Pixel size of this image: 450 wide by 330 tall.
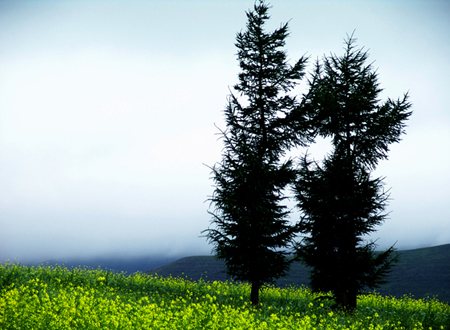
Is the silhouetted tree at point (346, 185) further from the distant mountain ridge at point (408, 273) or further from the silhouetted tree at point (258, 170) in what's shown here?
the distant mountain ridge at point (408, 273)

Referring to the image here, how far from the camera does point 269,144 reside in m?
13.1

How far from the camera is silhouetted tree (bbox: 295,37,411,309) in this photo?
1241cm

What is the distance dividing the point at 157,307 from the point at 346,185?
8930 millimetres

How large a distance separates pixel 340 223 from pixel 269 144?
14.3 ft

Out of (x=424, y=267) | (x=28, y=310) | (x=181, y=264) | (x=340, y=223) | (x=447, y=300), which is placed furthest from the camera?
(x=181, y=264)

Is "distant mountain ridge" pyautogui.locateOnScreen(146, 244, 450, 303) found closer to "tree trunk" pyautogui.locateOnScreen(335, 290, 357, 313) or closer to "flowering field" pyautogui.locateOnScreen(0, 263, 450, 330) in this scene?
"flowering field" pyautogui.locateOnScreen(0, 263, 450, 330)

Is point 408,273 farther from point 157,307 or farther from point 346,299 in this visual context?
point 157,307

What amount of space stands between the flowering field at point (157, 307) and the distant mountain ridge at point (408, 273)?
4.12 metres

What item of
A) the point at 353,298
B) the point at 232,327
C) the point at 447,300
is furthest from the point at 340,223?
the point at 447,300

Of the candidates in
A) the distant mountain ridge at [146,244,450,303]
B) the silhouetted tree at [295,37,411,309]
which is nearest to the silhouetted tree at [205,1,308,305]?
the silhouetted tree at [295,37,411,309]

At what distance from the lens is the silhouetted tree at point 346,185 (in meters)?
12.4

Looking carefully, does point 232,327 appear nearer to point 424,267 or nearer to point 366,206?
point 366,206

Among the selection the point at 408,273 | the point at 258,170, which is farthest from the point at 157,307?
the point at 408,273

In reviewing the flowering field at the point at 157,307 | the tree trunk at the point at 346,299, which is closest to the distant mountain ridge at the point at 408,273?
the flowering field at the point at 157,307
